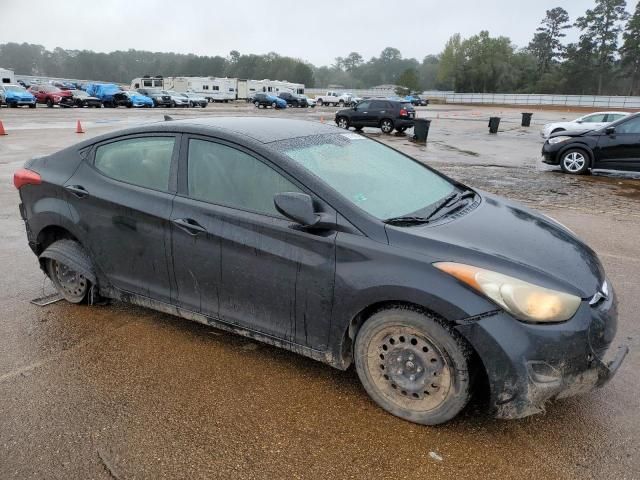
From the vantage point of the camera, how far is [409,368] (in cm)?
279

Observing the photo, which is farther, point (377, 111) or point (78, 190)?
point (377, 111)

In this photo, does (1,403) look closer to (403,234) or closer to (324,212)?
(324,212)

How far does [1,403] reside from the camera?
2980 millimetres

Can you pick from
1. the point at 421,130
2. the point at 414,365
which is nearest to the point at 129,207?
the point at 414,365

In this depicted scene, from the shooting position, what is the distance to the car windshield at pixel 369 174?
10.2 ft

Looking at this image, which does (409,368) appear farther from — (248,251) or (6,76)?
(6,76)

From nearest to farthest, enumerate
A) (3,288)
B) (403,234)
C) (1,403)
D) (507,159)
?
(403,234) < (1,403) < (3,288) < (507,159)

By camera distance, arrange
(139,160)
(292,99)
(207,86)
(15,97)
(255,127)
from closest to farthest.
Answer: (255,127) → (139,160) → (15,97) → (292,99) → (207,86)

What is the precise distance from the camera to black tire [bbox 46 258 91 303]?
4.17 metres

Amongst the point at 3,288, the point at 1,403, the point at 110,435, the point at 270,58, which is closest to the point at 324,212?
the point at 110,435

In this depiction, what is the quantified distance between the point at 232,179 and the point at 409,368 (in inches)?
62.8

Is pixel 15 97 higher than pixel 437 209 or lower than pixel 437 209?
lower

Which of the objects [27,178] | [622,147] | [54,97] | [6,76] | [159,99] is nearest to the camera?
[27,178]

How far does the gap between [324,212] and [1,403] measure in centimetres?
218
